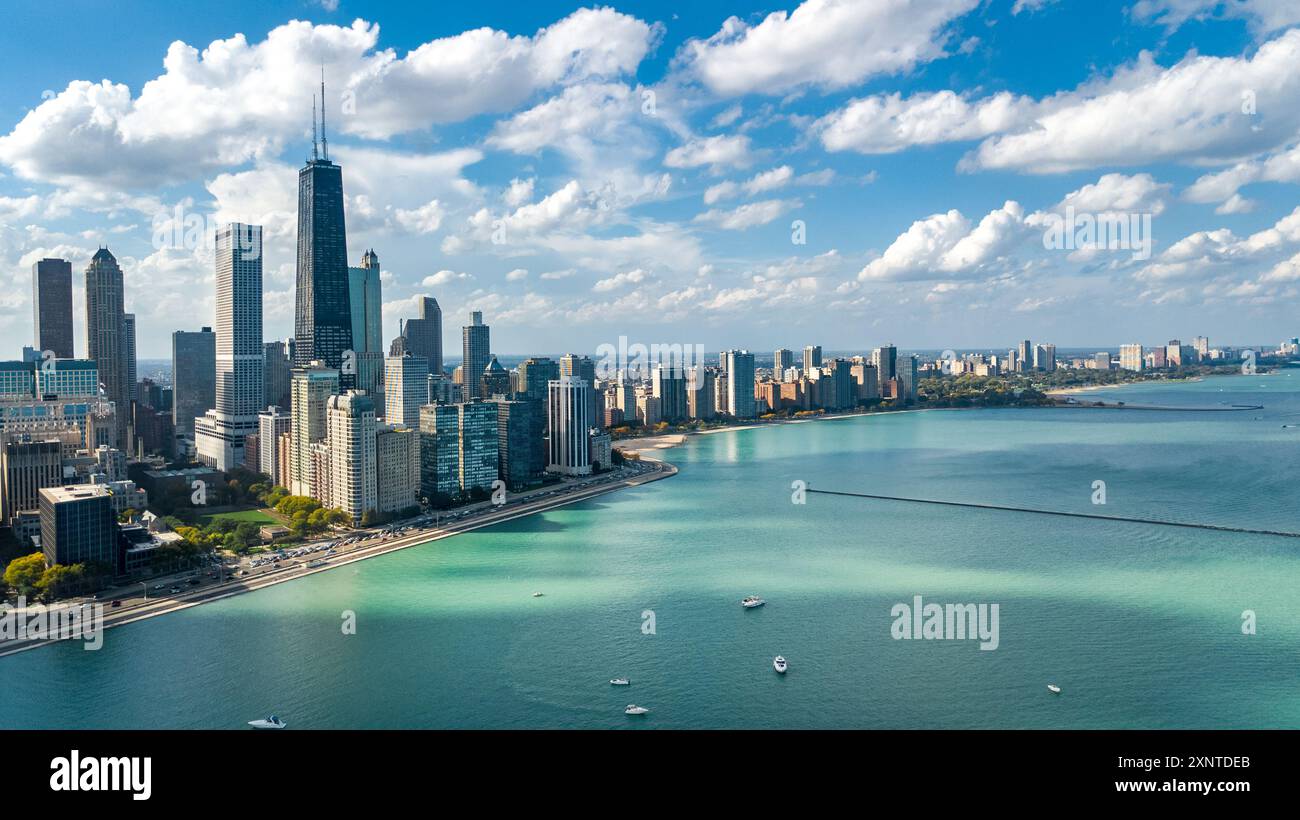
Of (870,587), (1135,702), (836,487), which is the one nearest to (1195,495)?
(836,487)

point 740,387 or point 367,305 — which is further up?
point 367,305

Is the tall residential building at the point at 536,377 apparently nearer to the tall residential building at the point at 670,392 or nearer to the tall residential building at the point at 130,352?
the tall residential building at the point at 670,392

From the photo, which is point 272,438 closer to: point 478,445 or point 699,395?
point 478,445

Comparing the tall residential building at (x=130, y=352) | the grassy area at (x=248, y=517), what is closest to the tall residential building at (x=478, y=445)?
the grassy area at (x=248, y=517)

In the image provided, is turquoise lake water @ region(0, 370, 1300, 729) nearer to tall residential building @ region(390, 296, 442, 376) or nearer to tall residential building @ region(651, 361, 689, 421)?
tall residential building @ region(651, 361, 689, 421)

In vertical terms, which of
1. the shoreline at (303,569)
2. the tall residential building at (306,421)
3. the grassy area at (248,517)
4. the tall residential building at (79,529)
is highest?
the tall residential building at (306,421)

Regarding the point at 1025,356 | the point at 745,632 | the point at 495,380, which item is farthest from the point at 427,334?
the point at 1025,356
